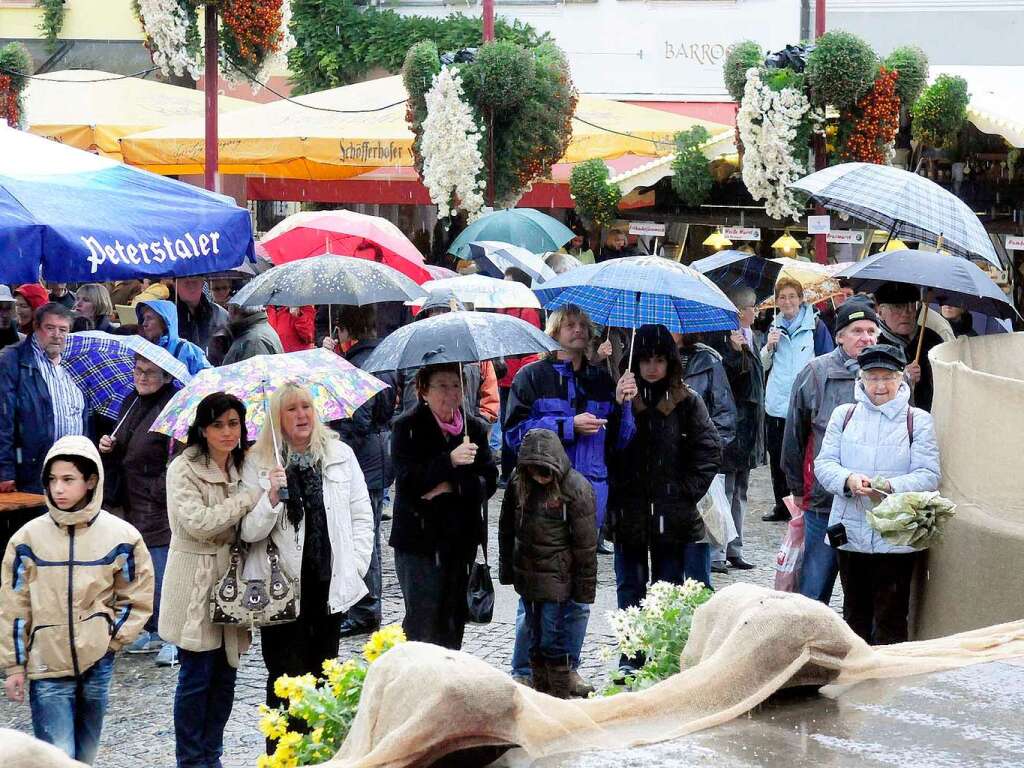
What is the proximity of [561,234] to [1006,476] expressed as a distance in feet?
29.6

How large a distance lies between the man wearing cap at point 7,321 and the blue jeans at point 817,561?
561cm

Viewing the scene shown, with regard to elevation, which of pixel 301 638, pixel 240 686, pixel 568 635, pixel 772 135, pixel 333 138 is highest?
pixel 772 135

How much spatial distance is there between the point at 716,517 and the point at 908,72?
8.39 metres

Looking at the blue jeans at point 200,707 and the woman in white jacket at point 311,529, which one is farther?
the woman in white jacket at point 311,529

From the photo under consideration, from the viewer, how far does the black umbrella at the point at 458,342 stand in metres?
7.32

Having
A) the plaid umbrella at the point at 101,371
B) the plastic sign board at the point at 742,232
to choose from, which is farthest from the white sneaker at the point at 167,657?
the plastic sign board at the point at 742,232

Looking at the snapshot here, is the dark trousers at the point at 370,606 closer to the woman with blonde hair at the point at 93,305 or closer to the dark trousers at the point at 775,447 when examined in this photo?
the woman with blonde hair at the point at 93,305

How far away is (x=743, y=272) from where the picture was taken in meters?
13.2

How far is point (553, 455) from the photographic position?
7.30 metres

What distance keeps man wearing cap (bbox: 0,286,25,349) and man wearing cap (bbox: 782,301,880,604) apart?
5445 mm

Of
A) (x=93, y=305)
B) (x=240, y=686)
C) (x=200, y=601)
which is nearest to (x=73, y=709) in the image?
(x=200, y=601)

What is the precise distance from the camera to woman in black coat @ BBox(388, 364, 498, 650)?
7379 millimetres

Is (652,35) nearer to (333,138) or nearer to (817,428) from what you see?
(333,138)

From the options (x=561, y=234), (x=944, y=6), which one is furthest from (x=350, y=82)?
(x=561, y=234)
